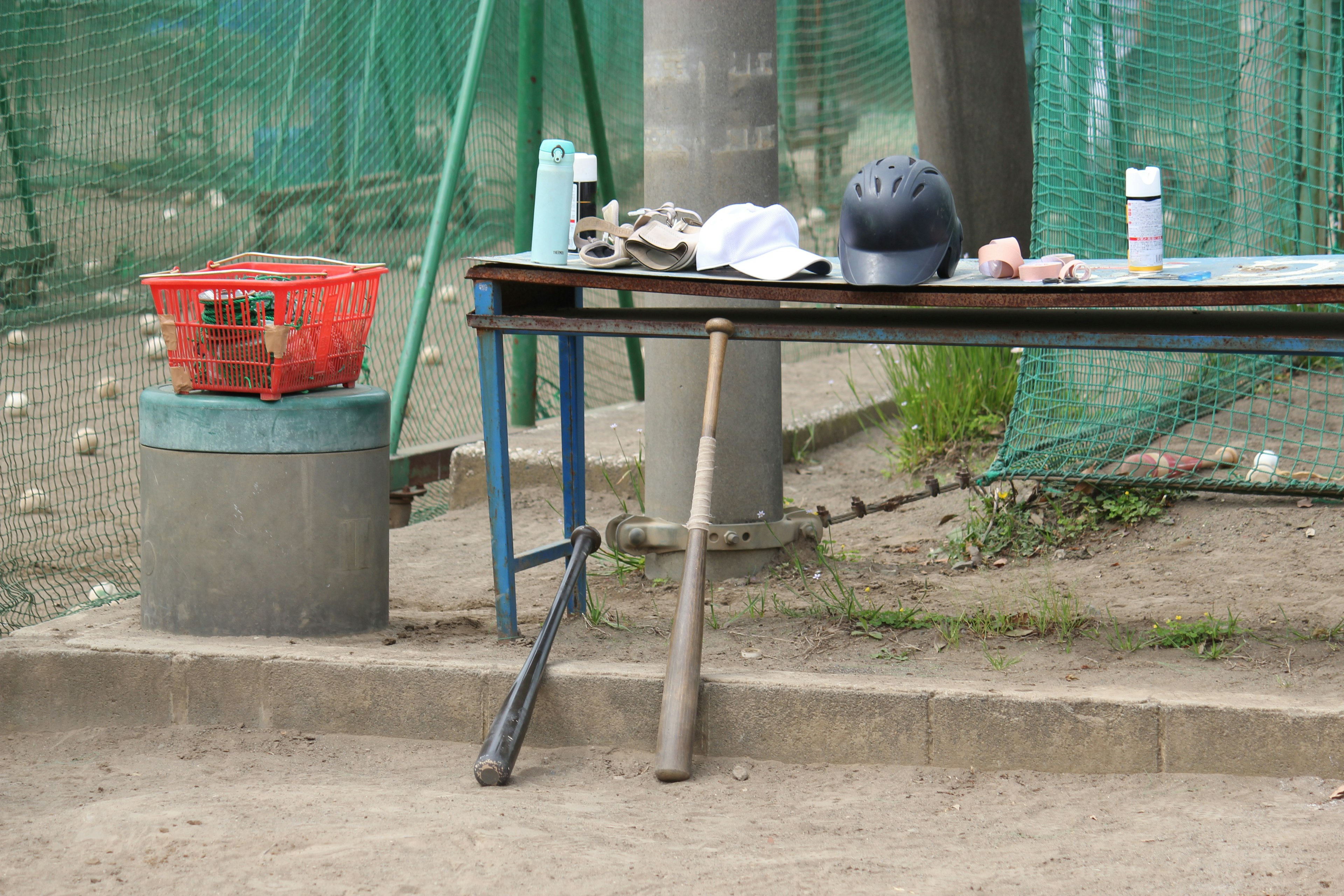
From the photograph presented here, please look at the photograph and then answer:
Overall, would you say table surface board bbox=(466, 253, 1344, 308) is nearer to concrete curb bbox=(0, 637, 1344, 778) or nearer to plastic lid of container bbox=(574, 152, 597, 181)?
plastic lid of container bbox=(574, 152, 597, 181)

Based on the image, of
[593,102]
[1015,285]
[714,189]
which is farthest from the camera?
[593,102]

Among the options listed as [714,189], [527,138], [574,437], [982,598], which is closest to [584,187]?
[714,189]

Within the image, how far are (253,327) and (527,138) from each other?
2753mm

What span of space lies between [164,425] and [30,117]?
2418mm

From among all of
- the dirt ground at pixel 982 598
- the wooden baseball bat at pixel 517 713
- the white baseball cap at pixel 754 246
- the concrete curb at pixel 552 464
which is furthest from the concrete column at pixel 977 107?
the wooden baseball bat at pixel 517 713

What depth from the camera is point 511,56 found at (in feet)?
22.3

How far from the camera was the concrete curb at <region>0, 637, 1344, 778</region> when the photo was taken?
9.66 ft

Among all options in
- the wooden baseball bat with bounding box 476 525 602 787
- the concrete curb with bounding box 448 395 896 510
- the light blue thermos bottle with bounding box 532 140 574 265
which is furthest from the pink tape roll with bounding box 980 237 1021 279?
the concrete curb with bounding box 448 395 896 510

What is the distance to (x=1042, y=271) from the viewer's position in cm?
303

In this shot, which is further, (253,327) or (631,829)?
(253,327)

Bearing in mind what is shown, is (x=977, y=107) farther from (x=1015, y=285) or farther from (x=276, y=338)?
(x=276, y=338)

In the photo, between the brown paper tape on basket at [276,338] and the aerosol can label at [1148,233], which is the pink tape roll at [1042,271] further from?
the brown paper tape on basket at [276,338]

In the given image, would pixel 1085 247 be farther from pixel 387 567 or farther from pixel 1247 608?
pixel 387 567

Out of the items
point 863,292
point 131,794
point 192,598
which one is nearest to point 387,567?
point 192,598
